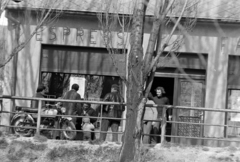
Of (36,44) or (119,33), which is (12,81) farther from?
(119,33)

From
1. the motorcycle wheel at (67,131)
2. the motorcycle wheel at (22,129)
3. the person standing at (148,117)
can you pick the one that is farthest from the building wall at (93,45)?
the person standing at (148,117)

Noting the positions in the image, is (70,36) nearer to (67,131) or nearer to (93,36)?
(93,36)

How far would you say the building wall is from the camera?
46.8ft

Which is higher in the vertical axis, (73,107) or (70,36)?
(70,36)

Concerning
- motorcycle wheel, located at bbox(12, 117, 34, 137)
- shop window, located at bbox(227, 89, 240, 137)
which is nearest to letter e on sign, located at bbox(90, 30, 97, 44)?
motorcycle wheel, located at bbox(12, 117, 34, 137)

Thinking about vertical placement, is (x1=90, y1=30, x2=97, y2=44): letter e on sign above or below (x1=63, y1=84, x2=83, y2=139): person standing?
above

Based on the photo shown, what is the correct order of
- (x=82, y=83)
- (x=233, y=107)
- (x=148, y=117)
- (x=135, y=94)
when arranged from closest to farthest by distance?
(x=135, y=94) → (x=148, y=117) → (x=233, y=107) → (x=82, y=83)

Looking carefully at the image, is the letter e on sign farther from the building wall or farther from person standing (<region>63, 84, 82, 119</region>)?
person standing (<region>63, 84, 82, 119</region>)

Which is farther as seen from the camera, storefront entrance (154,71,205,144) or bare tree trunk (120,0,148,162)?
storefront entrance (154,71,205,144)

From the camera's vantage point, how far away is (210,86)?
14289mm

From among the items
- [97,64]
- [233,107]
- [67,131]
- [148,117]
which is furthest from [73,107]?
[233,107]

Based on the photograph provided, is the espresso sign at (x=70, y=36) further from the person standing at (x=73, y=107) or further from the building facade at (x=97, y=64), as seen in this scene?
the person standing at (x=73, y=107)

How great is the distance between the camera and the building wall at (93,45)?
46.8 ft

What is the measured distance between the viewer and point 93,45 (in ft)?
47.3
